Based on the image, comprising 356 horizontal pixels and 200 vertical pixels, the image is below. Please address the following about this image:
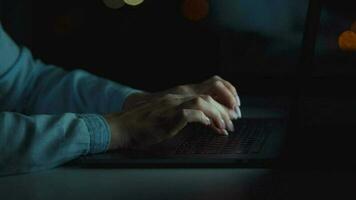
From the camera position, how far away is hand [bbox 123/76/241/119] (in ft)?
4.05

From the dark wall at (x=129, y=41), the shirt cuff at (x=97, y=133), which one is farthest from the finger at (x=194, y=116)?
the dark wall at (x=129, y=41)

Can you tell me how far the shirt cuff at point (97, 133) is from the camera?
3.28 feet

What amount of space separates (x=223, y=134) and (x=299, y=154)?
205mm

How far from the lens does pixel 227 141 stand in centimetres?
109

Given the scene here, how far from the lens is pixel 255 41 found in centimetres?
185

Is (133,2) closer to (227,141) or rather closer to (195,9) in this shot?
(195,9)

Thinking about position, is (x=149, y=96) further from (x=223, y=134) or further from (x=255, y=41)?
(x=255, y=41)

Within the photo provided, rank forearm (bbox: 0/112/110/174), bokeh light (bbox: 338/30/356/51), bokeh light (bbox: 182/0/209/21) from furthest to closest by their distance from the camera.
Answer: bokeh light (bbox: 182/0/209/21) → bokeh light (bbox: 338/30/356/51) → forearm (bbox: 0/112/110/174)

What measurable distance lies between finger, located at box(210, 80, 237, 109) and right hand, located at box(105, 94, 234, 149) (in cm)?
10

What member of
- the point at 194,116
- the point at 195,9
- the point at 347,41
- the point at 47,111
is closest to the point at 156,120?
Answer: the point at 194,116

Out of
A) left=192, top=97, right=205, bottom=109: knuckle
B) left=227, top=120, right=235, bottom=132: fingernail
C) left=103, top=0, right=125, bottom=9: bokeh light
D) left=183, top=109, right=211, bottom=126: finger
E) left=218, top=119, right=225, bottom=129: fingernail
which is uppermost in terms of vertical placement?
left=192, top=97, right=205, bottom=109: knuckle

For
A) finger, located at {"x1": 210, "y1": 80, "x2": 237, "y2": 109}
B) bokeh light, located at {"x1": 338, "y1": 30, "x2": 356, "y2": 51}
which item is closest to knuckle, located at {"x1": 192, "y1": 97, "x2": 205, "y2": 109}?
finger, located at {"x1": 210, "y1": 80, "x2": 237, "y2": 109}

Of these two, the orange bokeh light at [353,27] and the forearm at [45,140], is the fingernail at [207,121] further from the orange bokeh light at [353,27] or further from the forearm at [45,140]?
the orange bokeh light at [353,27]

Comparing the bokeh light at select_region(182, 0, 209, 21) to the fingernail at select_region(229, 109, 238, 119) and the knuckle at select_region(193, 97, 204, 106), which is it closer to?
the fingernail at select_region(229, 109, 238, 119)
